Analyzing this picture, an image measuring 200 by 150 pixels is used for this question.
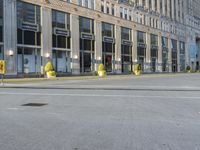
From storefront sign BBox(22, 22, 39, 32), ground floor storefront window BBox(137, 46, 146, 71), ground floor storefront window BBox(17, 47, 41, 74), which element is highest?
storefront sign BBox(22, 22, 39, 32)

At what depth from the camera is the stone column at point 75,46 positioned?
5131 cm

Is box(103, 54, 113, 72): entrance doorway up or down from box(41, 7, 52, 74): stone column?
down

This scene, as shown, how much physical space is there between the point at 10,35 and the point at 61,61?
36.1 ft

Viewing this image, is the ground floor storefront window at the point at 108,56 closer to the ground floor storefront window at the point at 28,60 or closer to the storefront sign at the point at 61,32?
the storefront sign at the point at 61,32

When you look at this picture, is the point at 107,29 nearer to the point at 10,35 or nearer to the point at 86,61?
the point at 86,61

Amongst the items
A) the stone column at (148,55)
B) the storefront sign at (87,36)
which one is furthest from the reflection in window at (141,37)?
the storefront sign at (87,36)

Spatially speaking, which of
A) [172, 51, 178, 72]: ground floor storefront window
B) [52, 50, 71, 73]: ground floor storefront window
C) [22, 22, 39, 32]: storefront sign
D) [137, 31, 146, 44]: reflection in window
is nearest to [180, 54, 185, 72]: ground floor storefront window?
[172, 51, 178, 72]: ground floor storefront window

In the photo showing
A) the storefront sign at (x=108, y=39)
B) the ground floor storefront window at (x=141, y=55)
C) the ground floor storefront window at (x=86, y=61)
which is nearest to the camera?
the ground floor storefront window at (x=86, y=61)

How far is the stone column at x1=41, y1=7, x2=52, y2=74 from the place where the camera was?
45.5 m

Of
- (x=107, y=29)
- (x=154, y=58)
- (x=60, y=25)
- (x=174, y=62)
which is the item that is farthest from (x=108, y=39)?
(x=174, y=62)

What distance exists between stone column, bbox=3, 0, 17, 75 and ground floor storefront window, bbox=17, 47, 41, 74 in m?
1.16

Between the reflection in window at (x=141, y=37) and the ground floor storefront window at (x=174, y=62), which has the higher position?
the reflection in window at (x=141, y=37)

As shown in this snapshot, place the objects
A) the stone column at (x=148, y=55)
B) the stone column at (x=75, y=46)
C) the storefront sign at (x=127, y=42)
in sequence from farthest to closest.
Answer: the stone column at (x=148, y=55)
the storefront sign at (x=127, y=42)
the stone column at (x=75, y=46)

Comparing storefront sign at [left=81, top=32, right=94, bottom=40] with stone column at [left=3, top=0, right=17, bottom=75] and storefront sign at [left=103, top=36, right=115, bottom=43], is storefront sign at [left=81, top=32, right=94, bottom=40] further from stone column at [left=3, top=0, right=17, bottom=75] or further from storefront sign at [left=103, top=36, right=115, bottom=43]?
stone column at [left=3, top=0, right=17, bottom=75]
